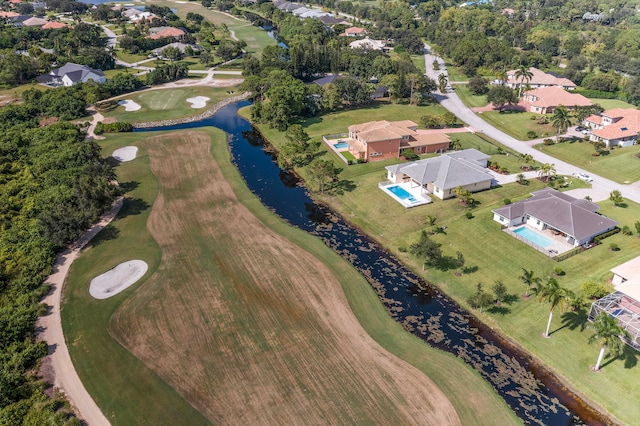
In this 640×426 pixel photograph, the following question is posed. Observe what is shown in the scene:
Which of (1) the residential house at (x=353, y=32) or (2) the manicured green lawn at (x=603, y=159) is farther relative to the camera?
(1) the residential house at (x=353, y=32)

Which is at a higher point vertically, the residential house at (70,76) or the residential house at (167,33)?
the residential house at (167,33)

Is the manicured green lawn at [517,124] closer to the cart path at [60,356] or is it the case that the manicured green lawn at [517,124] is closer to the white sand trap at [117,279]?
the white sand trap at [117,279]

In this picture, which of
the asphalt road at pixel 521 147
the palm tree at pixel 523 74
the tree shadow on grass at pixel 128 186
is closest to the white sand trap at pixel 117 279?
the tree shadow on grass at pixel 128 186

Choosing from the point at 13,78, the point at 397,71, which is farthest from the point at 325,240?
the point at 13,78

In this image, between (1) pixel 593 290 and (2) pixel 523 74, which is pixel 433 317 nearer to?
(1) pixel 593 290

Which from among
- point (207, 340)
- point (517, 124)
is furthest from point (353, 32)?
point (207, 340)

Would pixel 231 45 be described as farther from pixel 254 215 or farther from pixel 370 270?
pixel 370 270
